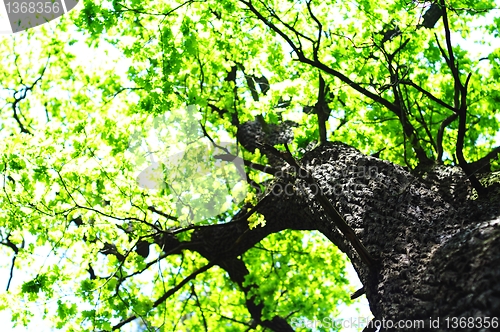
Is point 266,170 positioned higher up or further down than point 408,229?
higher up

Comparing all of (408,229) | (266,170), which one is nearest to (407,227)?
(408,229)

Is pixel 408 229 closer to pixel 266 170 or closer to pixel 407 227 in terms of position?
pixel 407 227

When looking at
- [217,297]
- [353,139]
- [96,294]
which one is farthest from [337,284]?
[96,294]

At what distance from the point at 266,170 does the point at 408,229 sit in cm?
192

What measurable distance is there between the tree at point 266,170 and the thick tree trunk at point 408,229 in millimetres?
13

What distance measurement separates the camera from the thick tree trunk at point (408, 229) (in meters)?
2.68

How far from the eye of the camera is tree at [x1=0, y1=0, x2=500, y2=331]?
3412 millimetres

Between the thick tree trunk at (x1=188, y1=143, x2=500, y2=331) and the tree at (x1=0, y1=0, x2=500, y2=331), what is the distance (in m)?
0.01

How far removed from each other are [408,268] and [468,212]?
0.68 m

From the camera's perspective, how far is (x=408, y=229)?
3516 mm

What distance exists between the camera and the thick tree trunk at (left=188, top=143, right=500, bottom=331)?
8.78 feet

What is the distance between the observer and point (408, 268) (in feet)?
10.5

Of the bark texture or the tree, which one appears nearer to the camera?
the bark texture

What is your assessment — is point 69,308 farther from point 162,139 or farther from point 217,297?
point 217,297
